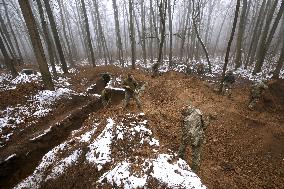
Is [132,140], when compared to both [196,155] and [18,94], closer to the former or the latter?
[196,155]

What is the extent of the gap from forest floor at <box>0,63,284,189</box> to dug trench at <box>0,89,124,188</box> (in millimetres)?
34

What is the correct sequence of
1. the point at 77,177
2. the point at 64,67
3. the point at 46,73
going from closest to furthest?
the point at 77,177, the point at 46,73, the point at 64,67

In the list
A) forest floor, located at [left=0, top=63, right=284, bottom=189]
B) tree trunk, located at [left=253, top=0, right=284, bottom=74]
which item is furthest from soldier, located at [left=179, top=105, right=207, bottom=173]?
tree trunk, located at [left=253, top=0, right=284, bottom=74]

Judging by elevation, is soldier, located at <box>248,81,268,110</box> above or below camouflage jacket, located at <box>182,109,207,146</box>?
below

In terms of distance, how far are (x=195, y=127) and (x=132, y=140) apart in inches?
89.5

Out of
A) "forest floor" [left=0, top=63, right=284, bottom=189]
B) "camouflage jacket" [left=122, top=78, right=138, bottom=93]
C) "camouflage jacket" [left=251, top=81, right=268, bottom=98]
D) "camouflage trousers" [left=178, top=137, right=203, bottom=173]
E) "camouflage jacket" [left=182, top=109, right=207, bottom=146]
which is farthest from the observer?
"camouflage jacket" [left=251, top=81, right=268, bottom=98]

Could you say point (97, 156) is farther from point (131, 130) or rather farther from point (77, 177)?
point (131, 130)

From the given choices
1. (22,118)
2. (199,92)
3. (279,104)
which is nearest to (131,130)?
(22,118)

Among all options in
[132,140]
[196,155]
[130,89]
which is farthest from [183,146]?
[130,89]

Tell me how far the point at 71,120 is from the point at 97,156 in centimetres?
411

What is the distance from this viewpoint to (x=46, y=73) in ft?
42.7

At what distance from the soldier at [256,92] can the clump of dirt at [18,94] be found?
434 inches

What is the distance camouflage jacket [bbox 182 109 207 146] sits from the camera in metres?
6.46

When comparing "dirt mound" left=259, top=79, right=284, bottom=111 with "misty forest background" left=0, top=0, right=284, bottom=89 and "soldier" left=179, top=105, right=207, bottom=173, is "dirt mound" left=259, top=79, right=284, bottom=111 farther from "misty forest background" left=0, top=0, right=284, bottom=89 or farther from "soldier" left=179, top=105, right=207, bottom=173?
"soldier" left=179, top=105, right=207, bottom=173
